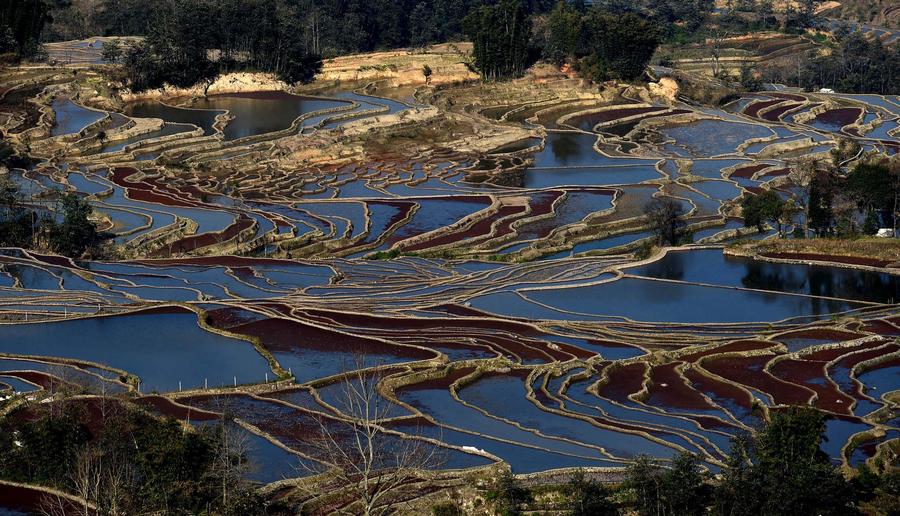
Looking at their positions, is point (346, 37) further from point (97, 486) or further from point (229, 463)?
point (97, 486)

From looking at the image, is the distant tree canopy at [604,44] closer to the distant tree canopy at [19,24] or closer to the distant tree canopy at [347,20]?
the distant tree canopy at [347,20]

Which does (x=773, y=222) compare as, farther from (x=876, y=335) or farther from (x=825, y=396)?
(x=825, y=396)

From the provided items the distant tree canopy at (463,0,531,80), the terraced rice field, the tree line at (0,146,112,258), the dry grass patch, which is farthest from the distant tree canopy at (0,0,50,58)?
the dry grass patch

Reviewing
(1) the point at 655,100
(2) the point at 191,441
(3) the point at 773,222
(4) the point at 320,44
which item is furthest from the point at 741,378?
(4) the point at 320,44

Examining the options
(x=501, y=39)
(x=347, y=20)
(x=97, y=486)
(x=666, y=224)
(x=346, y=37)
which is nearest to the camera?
(x=97, y=486)

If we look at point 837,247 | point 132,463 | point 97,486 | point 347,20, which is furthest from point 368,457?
point 347,20
